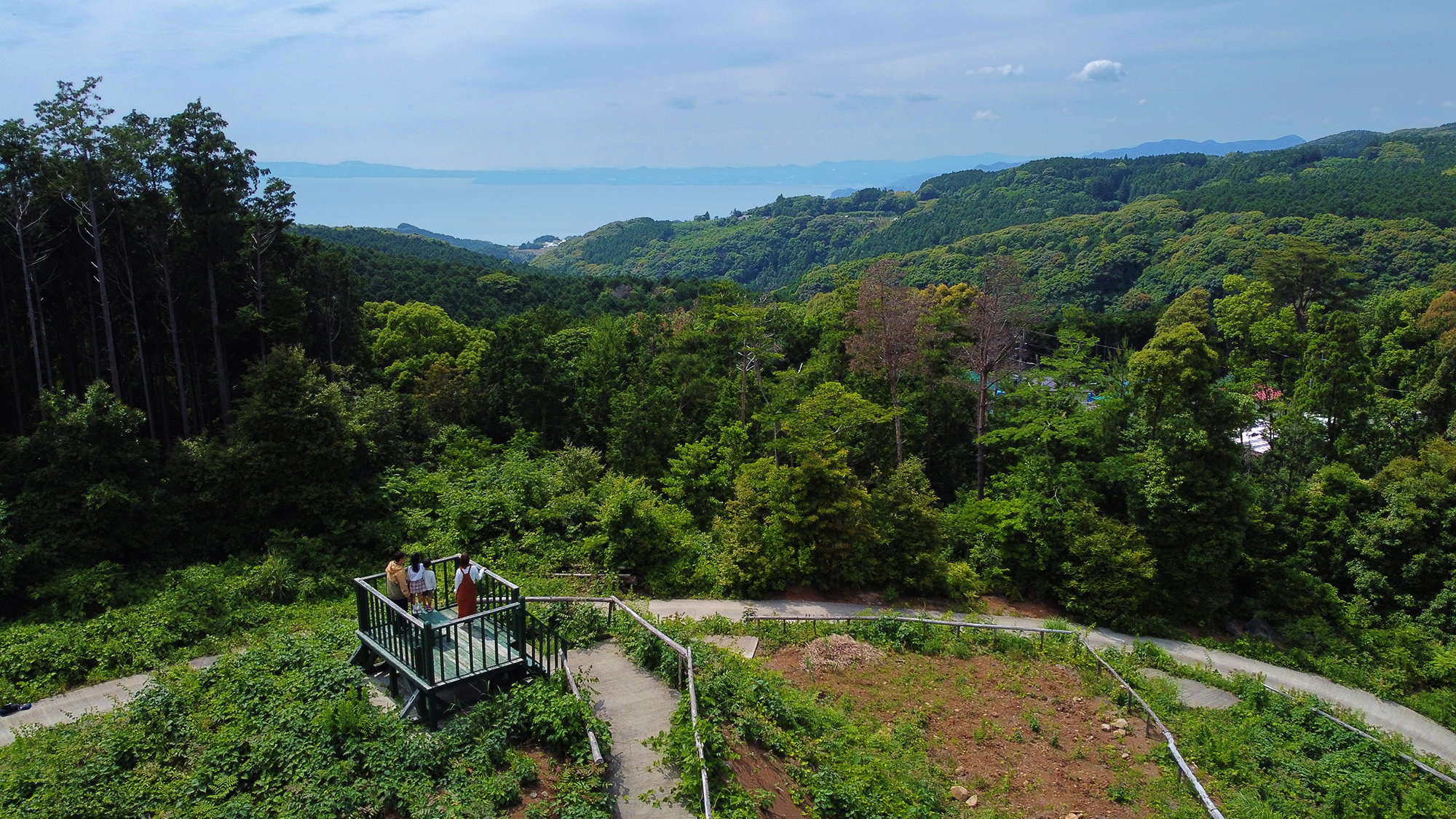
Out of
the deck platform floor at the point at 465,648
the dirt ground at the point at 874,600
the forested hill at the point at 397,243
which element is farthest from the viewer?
the forested hill at the point at 397,243

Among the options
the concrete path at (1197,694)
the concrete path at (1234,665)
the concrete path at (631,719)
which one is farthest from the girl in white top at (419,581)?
the concrete path at (1197,694)

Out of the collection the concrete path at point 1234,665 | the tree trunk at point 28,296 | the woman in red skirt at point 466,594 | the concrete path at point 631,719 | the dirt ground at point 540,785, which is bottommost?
the concrete path at point 1234,665

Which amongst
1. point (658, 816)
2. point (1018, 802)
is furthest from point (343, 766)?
point (1018, 802)

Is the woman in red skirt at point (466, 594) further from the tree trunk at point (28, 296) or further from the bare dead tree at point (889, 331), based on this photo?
the bare dead tree at point (889, 331)

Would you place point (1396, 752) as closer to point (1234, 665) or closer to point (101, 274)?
point (1234, 665)

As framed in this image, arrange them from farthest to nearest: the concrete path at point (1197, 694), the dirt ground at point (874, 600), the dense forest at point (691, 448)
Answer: the dirt ground at point (874, 600), the dense forest at point (691, 448), the concrete path at point (1197, 694)

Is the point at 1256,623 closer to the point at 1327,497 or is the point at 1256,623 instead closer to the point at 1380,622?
the point at 1380,622

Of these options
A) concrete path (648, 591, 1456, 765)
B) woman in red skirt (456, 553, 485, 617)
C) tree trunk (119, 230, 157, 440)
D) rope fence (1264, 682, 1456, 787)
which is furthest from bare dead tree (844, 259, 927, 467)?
tree trunk (119, 230, 157, 440)

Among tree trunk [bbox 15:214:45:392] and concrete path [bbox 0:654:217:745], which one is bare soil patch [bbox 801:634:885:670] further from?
tree trunk [bbox 15:214:45:392]
